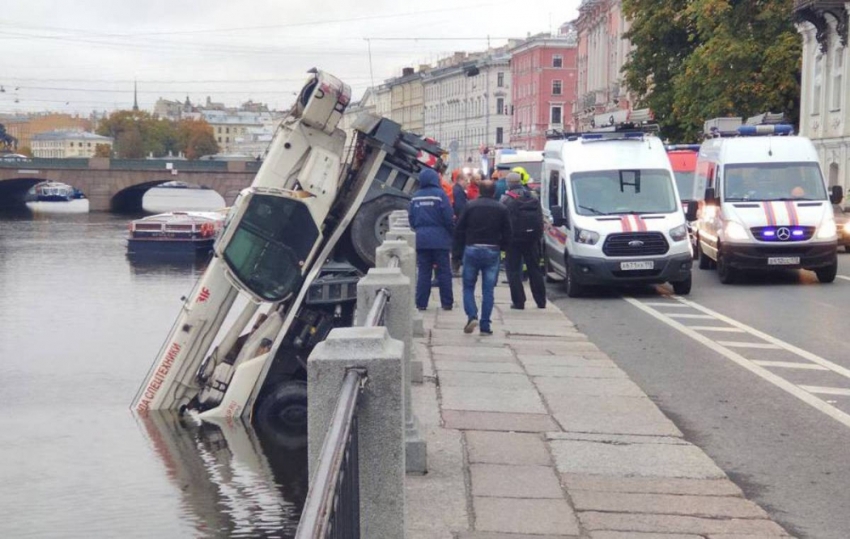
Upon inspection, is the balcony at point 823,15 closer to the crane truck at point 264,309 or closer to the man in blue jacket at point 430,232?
the crane truck at point 264,309

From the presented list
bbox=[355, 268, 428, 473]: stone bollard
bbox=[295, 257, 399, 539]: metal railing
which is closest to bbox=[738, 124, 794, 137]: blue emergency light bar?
bbox=[355, 268, 428, 473]: stone bollard

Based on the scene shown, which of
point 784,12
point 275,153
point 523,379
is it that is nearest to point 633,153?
point 275,153

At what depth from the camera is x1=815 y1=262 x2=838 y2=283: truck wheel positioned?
77.0ft

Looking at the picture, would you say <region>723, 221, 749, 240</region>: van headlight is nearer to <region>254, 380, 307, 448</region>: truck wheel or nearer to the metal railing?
<region>254, 380, 307, 448</region>: truck wheel

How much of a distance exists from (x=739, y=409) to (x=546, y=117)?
11904 cm

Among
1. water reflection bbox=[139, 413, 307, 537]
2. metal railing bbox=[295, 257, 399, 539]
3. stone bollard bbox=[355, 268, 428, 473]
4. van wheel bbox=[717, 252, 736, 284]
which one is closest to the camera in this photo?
metal railing bbox=[295, 257, 399, 539]

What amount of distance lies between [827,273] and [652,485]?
1640 centimetres

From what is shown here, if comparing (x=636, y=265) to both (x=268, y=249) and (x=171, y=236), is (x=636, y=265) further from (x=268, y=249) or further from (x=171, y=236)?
(x=171, y=236)

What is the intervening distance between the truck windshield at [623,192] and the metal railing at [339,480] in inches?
690

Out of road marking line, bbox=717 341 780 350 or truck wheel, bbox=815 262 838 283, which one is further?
truck wheel, bbox=815 262 838 283

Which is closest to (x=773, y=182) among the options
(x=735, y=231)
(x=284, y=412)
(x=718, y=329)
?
(x=735, y=231)

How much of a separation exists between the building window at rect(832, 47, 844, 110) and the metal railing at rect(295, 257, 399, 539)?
147 ft

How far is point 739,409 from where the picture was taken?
36.7 feet

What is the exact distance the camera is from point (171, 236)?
5678 cm
